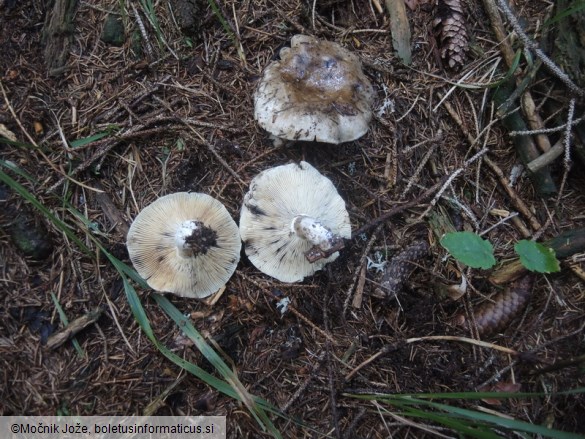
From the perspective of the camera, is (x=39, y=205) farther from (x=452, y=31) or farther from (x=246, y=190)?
(x=452, y=31)

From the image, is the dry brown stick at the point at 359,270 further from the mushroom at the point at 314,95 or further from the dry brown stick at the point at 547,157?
the dry brown stick at the point at 547,157

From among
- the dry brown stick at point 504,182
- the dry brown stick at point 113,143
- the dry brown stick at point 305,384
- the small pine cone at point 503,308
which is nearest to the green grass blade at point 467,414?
the dry brown stick at point 305,384

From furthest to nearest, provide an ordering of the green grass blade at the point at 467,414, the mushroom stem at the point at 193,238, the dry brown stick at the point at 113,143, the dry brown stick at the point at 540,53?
1. the dry brown stick at the point at 540,53
2. the dry brown stick at the point at 113,143
3. the mushroom stem at the point at 193,238
4. the green grass blade at the point at 467,414

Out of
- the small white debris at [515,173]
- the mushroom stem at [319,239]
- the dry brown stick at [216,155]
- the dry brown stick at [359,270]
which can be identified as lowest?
the dry brown stick at [359,270]

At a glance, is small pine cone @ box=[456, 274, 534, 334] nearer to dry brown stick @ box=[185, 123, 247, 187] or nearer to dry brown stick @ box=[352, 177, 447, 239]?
dry brown stick @ box=[352, 177, 447, 239]

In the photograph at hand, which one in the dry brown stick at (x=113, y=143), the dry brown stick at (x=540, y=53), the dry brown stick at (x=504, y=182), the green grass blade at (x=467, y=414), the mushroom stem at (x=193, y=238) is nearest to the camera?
the green grass blade at (x=467, y=414)

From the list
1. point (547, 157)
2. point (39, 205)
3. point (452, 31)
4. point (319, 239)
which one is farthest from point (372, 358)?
point (452, 31)

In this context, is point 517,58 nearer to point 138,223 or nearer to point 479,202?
point 479,202
